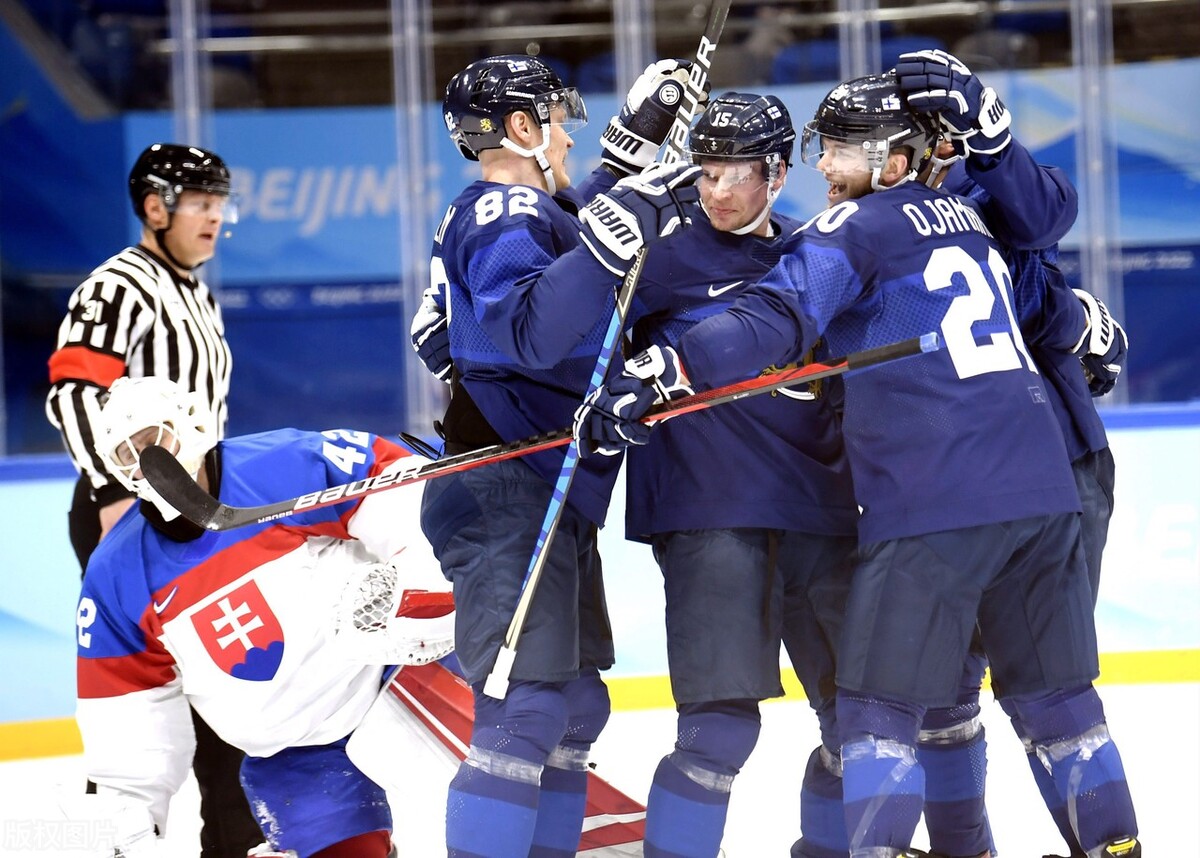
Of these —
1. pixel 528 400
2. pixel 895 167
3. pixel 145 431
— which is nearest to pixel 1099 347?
pixel 895 167

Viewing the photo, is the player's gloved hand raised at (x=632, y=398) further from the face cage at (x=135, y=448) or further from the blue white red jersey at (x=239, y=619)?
the face cage at (x=135, y=448)

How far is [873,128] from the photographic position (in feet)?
7.59

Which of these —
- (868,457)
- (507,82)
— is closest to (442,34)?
(507,82)

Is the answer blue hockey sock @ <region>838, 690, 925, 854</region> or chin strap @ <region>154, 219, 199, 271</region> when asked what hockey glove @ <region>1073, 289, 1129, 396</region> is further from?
chin strap @ <region>154, 219, 199, 271</region>

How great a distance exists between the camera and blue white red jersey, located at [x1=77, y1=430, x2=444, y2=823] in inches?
92.2

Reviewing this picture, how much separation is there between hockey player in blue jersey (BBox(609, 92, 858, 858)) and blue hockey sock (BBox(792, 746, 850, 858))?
2.1 inches

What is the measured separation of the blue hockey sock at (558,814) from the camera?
2377 millimetres

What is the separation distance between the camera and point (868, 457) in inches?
89.5

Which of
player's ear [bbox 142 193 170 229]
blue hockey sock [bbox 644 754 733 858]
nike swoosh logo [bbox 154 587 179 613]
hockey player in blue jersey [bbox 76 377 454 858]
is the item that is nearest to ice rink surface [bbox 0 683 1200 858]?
hockey player in blue jersey [bbox 76 377 454 858]

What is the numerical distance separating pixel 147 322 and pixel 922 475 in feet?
6.04

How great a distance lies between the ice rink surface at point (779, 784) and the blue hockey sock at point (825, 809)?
468 mm

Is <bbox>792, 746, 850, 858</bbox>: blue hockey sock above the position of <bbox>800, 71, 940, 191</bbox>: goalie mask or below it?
below

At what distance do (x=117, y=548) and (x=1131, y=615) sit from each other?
2994mm

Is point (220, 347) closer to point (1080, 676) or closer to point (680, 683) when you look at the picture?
point (680, 683)
